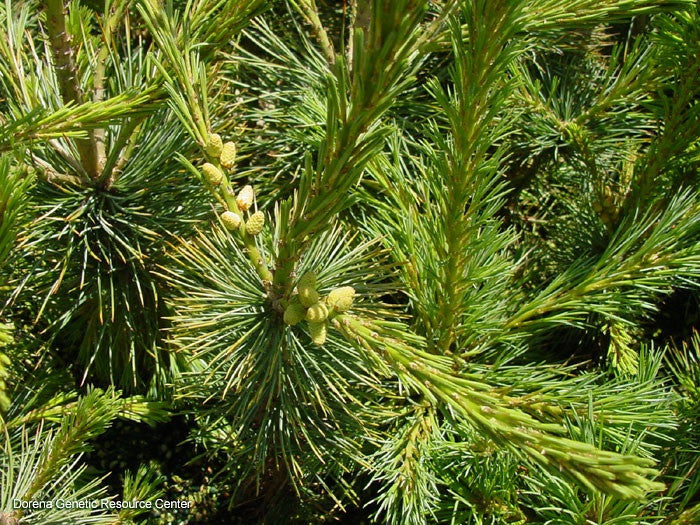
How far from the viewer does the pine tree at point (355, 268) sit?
43 cm

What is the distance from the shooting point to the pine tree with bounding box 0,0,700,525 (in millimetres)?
428

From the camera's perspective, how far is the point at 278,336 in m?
0.51

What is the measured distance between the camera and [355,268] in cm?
54

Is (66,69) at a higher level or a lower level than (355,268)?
higher

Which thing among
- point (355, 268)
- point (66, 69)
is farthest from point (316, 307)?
point (66, 69)

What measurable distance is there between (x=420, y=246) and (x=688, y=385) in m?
0.31

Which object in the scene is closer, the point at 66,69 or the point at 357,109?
the point at 357,109

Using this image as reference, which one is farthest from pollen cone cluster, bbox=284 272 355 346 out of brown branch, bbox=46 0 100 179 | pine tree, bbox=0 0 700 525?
brown branch, bbox=46 0 100 179

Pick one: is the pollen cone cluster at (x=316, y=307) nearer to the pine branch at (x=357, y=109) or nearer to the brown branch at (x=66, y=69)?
the pine branch at (x=357, y=109)

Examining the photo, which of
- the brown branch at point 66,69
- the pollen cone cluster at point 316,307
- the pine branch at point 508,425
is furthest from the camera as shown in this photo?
the brown branch at point 66,69

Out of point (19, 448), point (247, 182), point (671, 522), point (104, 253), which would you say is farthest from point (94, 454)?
point (671, 522)

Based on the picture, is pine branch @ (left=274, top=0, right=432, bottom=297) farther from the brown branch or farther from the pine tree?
the brown branch

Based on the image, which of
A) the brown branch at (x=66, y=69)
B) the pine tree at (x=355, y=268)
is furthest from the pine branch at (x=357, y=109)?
the brown branch at (x=66, y=69)

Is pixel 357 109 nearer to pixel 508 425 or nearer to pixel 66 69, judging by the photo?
pixel 508 425
